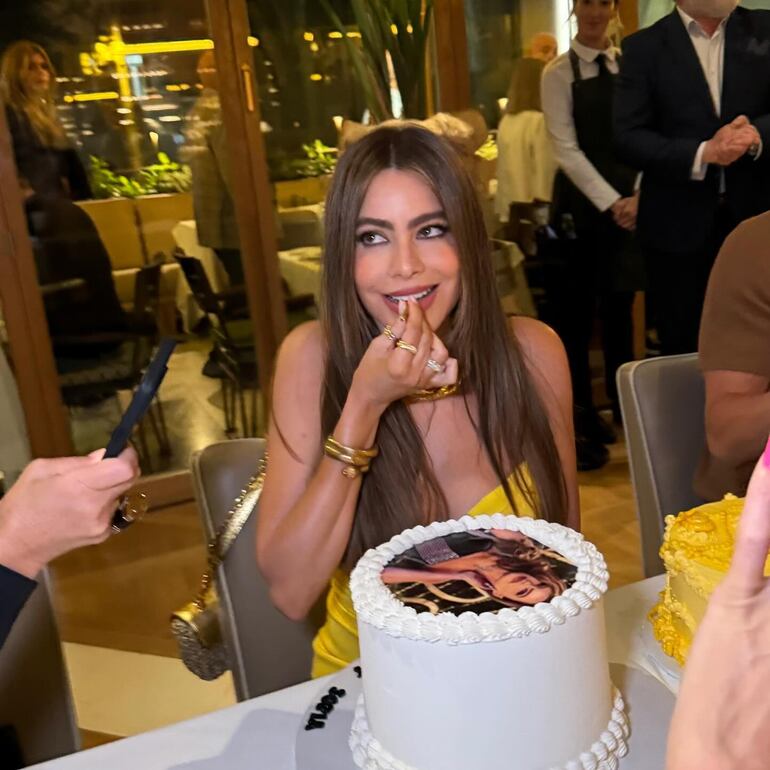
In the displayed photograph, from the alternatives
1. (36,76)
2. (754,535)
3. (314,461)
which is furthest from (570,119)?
(754,535)

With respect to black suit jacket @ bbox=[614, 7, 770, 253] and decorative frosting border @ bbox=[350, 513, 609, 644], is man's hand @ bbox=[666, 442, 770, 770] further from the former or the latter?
black suit jacket @ bbox=[614, 7, 770, 253]

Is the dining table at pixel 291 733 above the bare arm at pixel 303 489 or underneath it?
underneath

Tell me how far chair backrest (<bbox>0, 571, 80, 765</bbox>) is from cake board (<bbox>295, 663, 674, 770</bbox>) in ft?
1.32

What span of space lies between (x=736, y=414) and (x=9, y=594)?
3.20 ft

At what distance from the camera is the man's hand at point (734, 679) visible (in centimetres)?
43

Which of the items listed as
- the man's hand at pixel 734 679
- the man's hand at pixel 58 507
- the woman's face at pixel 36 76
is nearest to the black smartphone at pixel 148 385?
the man's hand at pixel 58 507

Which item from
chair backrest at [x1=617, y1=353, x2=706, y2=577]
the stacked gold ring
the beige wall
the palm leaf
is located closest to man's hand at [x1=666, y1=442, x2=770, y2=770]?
the stacked gold ring

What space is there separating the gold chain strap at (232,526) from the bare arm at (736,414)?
2.16 feet

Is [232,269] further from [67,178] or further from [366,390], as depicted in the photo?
[366,390]

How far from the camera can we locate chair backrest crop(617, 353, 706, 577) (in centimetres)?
141

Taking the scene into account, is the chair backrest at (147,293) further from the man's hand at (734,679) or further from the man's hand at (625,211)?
the man's hand at (734,679)

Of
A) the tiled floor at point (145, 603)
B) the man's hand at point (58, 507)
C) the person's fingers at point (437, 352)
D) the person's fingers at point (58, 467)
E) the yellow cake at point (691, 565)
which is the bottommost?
the tiled floor at point (145, 603)

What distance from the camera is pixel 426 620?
0.71m

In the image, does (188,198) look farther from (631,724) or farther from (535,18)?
(631,724)
